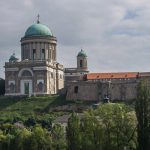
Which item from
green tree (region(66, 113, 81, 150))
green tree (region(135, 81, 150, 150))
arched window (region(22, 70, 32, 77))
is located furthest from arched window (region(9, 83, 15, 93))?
green tree (region(135, 81, 150, 150))

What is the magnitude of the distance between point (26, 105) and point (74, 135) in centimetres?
4619

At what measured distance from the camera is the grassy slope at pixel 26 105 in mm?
111312

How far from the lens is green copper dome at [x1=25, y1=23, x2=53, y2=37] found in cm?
12627

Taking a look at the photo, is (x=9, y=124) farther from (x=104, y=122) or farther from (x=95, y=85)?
(x=104, y=122)

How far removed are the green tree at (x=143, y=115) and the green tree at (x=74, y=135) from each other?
6.78m

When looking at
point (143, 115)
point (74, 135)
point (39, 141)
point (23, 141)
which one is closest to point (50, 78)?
point (23, 141)

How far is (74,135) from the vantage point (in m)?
70.5

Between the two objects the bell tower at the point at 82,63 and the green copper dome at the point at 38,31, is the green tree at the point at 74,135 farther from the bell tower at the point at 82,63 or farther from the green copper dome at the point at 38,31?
the bell tower at the point at 82,63

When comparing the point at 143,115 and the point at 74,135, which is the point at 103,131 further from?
the point at 143,115

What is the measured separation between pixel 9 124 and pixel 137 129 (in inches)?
1511

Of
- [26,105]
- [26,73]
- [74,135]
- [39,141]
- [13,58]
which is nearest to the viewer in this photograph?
[74,135]

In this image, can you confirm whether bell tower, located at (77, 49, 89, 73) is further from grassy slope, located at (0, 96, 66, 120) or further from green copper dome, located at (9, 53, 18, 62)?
grassy slope, located at (0, 96, 66, 120)

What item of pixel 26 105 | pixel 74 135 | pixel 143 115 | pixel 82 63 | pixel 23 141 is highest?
pixel 82 63

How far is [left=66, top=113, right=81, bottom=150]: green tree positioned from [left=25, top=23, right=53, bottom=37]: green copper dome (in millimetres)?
55770
